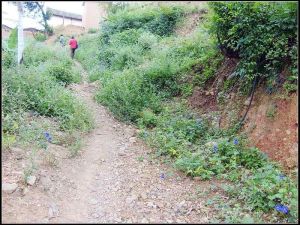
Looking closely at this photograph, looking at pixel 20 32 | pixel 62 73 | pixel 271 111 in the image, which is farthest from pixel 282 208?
pixel 62 73

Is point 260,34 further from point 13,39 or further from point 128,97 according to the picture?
point 13,39

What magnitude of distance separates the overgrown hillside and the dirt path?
29 centimetres

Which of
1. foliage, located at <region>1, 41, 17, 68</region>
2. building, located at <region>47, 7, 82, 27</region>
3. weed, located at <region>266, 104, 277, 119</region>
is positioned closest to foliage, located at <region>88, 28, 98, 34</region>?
building, located at <region>47, 7, 82, 27</region>

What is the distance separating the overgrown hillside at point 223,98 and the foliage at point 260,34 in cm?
2

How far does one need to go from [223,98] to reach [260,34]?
4.92ft

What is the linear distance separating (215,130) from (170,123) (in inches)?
38.3

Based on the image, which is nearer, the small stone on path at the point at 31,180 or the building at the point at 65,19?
the small stone on path at the point at 31,180

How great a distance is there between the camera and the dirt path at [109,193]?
355 cm

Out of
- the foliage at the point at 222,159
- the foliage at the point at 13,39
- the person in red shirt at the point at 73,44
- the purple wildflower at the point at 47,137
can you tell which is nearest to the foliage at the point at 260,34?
the foliage at the point at 222,159

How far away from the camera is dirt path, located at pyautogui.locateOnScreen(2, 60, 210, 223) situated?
11.6 feet

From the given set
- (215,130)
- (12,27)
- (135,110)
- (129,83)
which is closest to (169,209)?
(215,130)

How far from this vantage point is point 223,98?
6.49 meters

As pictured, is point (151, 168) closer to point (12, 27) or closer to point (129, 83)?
point (129, 83)

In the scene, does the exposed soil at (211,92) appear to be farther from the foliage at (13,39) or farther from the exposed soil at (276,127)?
the foliage at (13,39)
